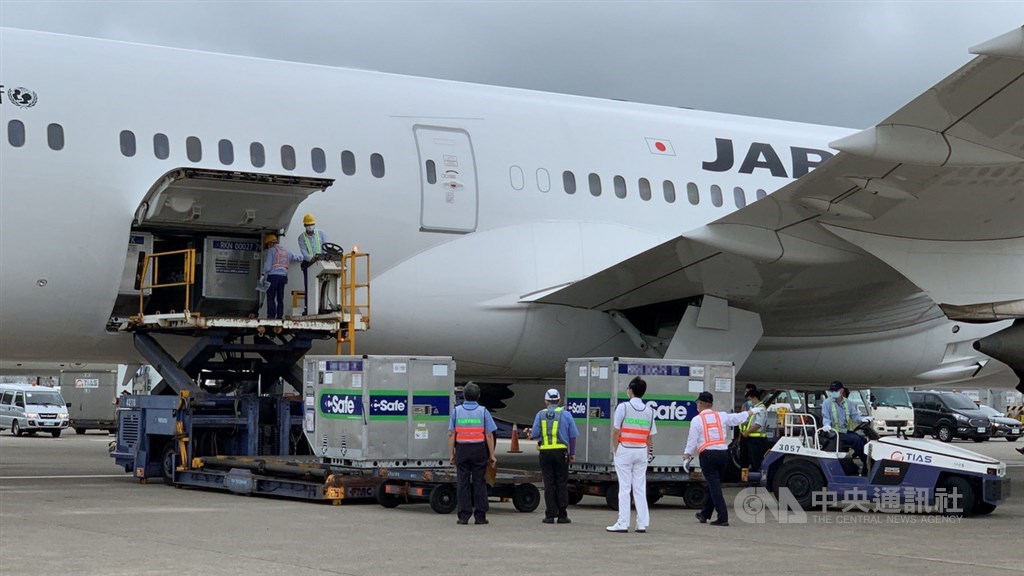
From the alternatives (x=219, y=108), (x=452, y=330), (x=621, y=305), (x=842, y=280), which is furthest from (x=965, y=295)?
(x=219, y=108)

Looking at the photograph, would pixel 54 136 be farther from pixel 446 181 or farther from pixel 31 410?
pixel 31 410

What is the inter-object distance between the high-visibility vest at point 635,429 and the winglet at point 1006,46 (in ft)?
15.1

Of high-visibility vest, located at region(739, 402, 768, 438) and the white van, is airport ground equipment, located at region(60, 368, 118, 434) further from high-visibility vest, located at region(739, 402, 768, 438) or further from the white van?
high-visibility vest, located at region(739, 402, 768, 438)

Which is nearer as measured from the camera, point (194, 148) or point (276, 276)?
point (194, 148)

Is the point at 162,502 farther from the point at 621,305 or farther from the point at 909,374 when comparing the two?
the point at 909,374

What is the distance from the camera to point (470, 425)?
13.2 metres

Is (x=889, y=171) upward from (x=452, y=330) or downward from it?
upward

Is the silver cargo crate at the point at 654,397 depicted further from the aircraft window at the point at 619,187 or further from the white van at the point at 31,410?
the white van at the point at 31,410

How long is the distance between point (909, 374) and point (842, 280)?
4.61m

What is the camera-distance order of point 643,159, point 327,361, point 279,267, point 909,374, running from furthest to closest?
1. point 909,374
2. point 643,159
3. point 279,267
4. point 327,361

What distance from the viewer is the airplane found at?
15414 mm

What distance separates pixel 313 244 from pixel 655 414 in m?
4.82

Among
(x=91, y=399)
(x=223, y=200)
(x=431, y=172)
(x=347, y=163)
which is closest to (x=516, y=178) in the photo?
(x=431, y=172)

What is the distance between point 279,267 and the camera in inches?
650
